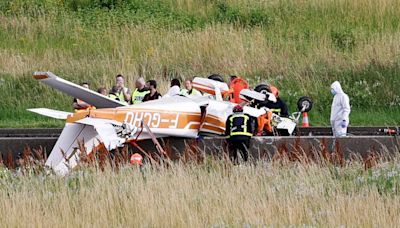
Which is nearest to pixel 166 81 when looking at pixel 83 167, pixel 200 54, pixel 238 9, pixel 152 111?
pixel 200 54

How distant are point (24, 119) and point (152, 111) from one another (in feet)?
29.9

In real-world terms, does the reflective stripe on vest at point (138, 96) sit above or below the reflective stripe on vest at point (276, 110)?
above

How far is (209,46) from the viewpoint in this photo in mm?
30938

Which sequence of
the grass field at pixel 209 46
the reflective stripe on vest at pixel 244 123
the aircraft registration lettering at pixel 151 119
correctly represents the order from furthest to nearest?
the grass field at pixel 209 46 < the aircraft registration lettering at pixel 151 119 < the reflective stripe on vest at pixel 244 123

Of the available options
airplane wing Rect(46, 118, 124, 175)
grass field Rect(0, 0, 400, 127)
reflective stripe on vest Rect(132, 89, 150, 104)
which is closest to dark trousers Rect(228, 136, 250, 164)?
airplane wing Rect(46, 118, 124, 175)

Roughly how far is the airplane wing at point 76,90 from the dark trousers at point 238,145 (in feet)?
11.2

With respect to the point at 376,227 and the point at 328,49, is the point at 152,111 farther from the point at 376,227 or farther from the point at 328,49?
the point at 328,49

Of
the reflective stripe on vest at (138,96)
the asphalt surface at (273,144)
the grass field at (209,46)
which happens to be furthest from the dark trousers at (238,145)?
the grass field at (209,46)

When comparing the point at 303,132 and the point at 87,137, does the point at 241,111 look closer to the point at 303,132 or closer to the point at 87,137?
the point at 87,137

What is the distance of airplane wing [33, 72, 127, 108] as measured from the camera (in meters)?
20.0

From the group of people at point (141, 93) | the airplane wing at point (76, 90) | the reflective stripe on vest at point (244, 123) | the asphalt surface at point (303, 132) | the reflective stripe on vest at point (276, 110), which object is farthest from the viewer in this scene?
the asphalt surface at point (303, 132)

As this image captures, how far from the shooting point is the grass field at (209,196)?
1192 cm

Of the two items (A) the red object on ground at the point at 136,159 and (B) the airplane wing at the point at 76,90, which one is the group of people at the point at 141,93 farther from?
(A) the red object on ground at the point at 136,159

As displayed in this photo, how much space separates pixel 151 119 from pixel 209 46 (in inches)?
498
